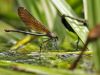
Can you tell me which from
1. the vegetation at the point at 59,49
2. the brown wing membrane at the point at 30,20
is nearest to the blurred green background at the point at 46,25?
the vegetation at the point at 59,49

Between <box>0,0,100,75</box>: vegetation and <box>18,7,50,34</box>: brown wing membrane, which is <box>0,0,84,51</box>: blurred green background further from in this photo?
<box>18,7,50,34</box>: brown wing membrane

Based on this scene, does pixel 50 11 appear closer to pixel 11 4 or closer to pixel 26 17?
pixel 26 17

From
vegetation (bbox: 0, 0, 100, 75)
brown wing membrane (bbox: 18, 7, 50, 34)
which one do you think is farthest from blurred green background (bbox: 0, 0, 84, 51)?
brown wing membrane (bbox: 18, 7, 50, 34)

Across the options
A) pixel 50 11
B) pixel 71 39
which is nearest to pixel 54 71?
pixel 71 39

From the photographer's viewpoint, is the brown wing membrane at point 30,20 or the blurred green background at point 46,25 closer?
the brown wing membrane at point 30,20

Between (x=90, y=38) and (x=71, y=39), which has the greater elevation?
(x=90, y=38)

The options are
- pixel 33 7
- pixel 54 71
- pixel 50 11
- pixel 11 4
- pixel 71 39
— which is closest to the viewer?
pixel 54 71

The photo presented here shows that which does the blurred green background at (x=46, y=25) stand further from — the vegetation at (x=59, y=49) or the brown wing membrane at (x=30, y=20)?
the brown wing membrane at (x=30, y=20)

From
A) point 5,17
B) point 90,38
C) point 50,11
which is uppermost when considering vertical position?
point 90,38

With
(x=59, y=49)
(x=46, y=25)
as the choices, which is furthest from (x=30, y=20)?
(x=46, y=25)

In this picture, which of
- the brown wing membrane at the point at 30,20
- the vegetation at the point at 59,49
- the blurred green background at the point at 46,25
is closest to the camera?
the vegetation at the point at 59,49

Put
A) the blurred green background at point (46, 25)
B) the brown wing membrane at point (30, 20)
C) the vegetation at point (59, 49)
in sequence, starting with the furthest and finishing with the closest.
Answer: the blurred green background at point (46, 25)
the brown wing membrane at point (30, 20)
the vegetation at point (59, 49)
